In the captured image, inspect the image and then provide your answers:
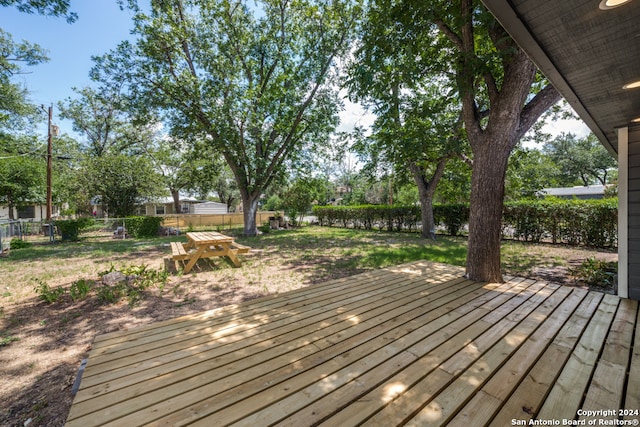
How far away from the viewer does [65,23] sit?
5203 mm

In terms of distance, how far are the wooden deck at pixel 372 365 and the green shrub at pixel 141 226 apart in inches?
436

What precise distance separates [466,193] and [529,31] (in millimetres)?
11562

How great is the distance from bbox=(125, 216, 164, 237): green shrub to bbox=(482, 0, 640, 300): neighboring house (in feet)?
44.7

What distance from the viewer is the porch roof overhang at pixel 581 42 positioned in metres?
1.48

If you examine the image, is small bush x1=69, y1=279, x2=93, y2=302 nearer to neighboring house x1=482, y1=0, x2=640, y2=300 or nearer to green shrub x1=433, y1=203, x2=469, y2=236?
neighboring house x1=482, y1=0, x2=640, y2=300

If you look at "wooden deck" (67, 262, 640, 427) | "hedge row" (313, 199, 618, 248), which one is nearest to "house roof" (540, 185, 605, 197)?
"hedge row" (313, 199, 618, 248)

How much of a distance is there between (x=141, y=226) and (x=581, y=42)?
1410 cm

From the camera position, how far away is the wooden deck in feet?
4.46

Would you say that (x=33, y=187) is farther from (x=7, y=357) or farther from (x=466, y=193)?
(x=466, y=193)

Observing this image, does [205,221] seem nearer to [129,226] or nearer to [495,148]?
[129,226]

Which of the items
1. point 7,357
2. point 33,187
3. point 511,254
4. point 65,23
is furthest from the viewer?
point 33,187

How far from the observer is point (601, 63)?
1.98 m

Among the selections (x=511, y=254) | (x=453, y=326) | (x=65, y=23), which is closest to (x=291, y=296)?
(x=453, y=326)

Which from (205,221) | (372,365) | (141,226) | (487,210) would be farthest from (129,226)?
(487,210)
